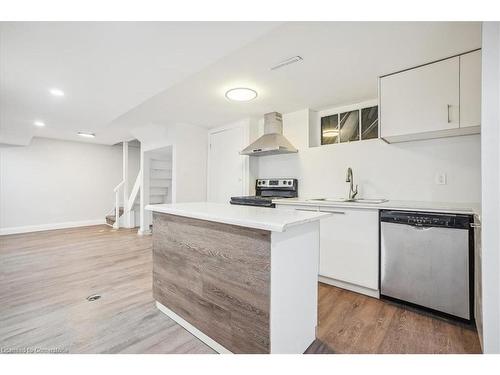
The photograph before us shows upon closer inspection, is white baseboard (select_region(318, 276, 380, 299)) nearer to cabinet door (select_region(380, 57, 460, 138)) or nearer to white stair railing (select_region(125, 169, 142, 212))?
cabinet door (select_region(380, 57, 460, 138))

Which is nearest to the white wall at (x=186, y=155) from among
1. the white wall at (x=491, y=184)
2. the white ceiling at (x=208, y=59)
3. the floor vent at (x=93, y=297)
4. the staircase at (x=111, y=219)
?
the white ceiling at (x=208, y=59)

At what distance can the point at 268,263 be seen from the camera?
4.01ft

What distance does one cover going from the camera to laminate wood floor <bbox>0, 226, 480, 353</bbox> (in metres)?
1.55

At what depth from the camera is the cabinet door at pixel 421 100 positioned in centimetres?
201

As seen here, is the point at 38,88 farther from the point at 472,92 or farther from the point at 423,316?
the point at 423,316

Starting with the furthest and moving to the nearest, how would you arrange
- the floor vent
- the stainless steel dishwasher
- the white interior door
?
the white interior door → the floor vent → the stainless steel dishwasher

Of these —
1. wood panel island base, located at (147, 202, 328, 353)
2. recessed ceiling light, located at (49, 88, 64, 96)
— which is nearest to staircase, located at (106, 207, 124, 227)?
recessed ceiling light, located at (49, 88, 64, 96)

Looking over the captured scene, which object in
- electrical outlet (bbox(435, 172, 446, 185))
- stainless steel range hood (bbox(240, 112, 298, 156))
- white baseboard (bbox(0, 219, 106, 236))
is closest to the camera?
electrical outlet (bbox(435, 172, 446, 185))

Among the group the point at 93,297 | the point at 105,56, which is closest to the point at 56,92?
the point at 105,56

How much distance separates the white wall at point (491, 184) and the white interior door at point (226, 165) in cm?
292
